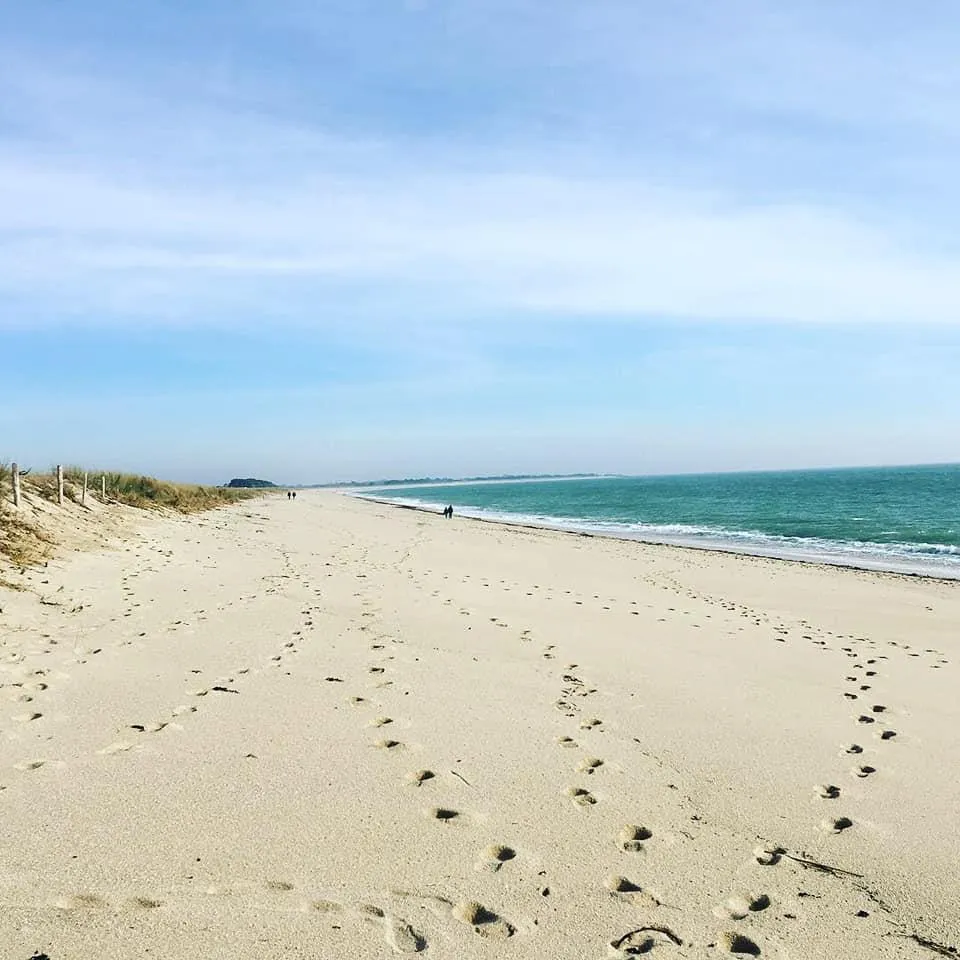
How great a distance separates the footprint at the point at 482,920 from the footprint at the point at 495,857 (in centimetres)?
32

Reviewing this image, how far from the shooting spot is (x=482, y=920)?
330 centimetres

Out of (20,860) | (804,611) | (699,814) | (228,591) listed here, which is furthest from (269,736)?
(804,611)

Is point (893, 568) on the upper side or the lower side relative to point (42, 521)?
lower

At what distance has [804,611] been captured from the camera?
1288cm

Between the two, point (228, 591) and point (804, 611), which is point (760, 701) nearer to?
point (804, 611)

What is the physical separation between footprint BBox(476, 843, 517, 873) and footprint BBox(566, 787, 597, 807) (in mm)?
760

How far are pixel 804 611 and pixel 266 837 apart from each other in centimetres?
1137

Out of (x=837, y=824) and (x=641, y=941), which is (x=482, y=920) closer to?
(x=641, y=941)

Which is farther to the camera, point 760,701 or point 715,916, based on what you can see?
point 760,701

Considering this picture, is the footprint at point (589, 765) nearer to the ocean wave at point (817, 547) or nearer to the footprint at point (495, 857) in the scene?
the footprint at point (495, 857)

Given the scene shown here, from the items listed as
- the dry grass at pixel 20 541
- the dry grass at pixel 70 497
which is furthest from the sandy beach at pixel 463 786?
the dry grass at pixel 70 497

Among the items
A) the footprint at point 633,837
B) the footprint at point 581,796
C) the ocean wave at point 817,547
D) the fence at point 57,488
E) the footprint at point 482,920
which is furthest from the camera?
the ocean wave at point 817,547

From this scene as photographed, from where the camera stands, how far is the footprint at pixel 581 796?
14.9 feet

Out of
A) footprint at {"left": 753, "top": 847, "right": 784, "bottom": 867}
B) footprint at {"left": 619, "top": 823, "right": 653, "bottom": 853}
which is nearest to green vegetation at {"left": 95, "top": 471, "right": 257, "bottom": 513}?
footprint at {"left": 619, "top": 823, "right": 653, "bottom": 853}
